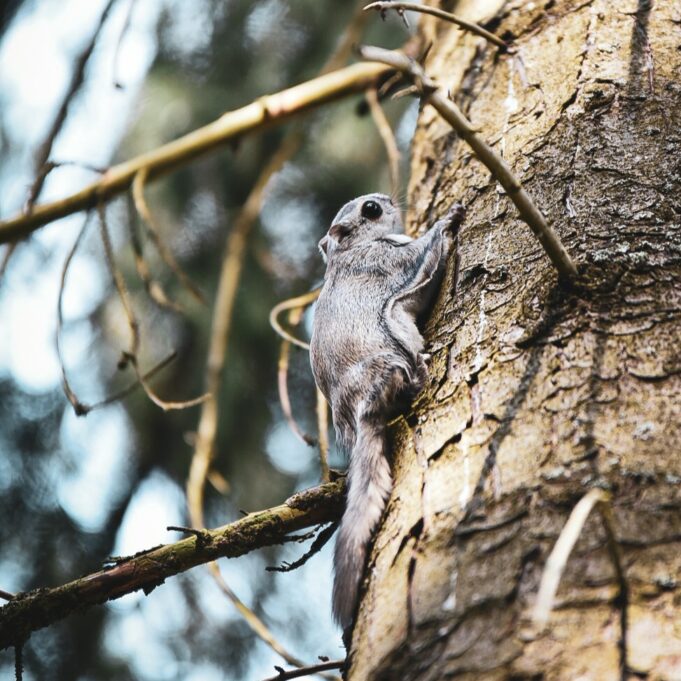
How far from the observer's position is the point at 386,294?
227cm

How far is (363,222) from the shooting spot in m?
2.98

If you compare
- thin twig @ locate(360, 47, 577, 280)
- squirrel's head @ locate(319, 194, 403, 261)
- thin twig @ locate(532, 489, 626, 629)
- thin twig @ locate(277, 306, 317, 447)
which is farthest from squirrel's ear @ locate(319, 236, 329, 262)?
thin twig @ locate(532, 489, 626, 629)

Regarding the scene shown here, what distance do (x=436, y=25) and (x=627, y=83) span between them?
39.9 inches

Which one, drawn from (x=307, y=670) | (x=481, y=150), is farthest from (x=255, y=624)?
(x=481, y=150)

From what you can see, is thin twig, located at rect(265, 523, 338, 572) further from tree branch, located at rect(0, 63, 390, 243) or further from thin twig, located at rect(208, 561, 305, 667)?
tree branch, located at rect(0, 63, 390, 243)

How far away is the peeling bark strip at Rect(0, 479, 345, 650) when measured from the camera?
60.1 inches

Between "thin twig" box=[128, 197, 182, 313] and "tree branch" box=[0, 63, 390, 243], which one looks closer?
"thin twig" box=[128, 197, 182, 313]

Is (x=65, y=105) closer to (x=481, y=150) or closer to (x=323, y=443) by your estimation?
(x=323, y=443)

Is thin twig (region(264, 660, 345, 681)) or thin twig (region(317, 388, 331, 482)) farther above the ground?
thin twig (region(317, 388, 331, 482))

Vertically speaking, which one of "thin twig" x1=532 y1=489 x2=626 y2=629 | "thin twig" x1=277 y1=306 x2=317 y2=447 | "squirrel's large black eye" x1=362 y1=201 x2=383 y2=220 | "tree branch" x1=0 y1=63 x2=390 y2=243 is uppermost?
"squirrel's large black eye" x1=362 y1=201 x2=383 y2=220

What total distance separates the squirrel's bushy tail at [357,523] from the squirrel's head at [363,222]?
142cm

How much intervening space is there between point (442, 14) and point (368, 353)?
2.52 ft

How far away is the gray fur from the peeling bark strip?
91mm

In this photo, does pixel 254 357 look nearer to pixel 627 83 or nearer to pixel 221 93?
Result: pixel 221 93
